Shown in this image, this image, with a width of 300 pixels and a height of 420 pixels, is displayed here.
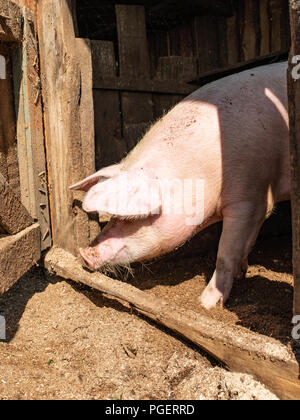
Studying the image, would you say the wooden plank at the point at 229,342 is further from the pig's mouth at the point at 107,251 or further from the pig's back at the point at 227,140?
the pig's back at the point at 227,140

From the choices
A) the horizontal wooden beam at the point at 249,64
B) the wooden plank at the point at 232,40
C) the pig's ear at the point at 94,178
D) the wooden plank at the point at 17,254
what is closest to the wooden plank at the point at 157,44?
the wooden plank at the point at 232,40

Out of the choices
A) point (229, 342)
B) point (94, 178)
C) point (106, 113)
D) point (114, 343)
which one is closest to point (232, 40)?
point (106, 113)

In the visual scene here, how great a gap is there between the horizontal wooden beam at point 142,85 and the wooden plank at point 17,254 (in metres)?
2.18

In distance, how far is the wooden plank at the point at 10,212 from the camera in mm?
2526

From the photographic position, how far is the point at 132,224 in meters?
3.18

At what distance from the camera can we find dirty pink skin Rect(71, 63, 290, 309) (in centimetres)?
319

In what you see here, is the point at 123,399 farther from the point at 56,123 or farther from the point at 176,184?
the point at 56,123

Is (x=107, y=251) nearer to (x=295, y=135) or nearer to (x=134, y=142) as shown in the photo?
(x=295, y=135)

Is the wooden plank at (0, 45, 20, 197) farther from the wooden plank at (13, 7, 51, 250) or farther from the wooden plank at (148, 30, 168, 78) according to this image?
the wooden plank at (148, 30, 168, 78)

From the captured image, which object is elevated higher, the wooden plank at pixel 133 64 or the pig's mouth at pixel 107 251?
the wooden plank at pixel 133 64

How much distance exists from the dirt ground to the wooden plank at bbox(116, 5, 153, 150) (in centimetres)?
190

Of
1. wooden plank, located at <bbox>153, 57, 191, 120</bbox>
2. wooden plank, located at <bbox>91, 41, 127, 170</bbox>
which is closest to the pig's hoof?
wooden plank, located at <bbox>91, 41, 127, 170</bbox>

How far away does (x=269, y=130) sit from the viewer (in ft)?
11.2
